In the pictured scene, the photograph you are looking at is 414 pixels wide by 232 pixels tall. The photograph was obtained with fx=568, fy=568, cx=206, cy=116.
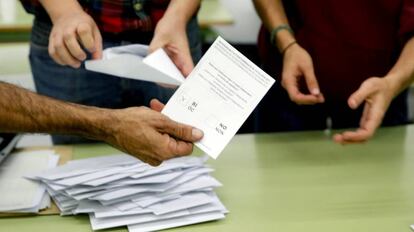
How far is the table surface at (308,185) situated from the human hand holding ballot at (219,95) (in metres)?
0.21

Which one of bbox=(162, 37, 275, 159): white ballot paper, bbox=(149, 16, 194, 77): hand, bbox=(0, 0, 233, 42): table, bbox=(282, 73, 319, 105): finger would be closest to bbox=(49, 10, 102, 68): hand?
bbox=(149, 16, 194, 77): hand

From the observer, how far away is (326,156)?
1.43 meters

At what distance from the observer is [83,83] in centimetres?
150

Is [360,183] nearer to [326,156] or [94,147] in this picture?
[326,156]

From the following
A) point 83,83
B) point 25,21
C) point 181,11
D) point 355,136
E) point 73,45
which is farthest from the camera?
point 25,21

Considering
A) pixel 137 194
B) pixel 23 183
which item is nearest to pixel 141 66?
pixel 137 194

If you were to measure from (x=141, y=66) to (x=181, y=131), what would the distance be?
0.58 ft

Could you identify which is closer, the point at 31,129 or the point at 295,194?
the point at 31,129

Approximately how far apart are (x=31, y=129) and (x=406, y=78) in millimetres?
888

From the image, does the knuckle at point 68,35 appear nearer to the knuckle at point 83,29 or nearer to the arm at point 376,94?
the knuckle at point 83,29

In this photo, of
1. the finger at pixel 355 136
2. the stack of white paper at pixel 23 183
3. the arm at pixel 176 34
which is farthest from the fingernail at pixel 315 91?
the stack of white paper at pixel 23 183

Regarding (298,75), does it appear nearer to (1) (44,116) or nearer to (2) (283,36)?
(2) (283,36)

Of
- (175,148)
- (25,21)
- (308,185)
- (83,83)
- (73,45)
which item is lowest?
(25,21)

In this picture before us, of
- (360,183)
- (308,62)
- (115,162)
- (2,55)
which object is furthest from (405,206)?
(2,55)
